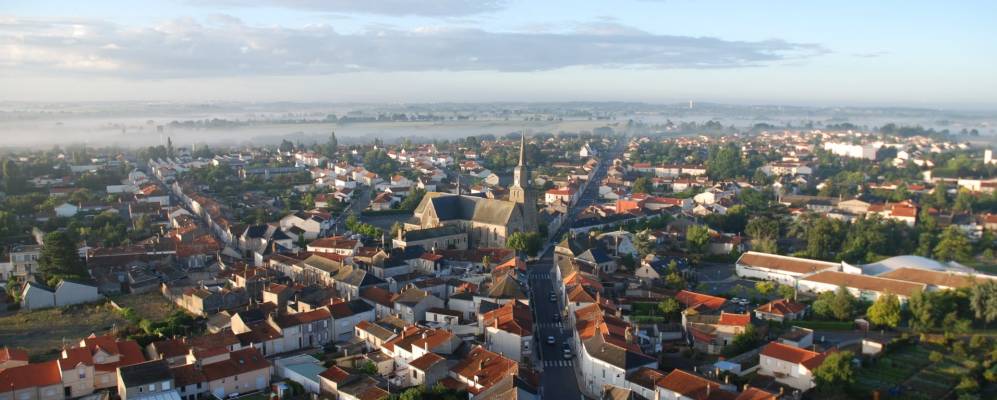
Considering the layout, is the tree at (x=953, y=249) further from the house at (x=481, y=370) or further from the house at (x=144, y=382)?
the house at (x=144, y=382)

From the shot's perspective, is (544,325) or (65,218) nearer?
(544,325)

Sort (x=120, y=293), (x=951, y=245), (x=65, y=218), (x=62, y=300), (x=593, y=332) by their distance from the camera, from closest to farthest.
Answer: (x=593, y=332), (x=62, y=300), (x=120, y=293), (x=951, y=245), (x=65, y=218)

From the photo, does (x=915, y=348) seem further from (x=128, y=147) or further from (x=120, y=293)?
(x=128, y=147)

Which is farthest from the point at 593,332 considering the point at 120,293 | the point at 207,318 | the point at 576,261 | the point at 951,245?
the point at 951,245

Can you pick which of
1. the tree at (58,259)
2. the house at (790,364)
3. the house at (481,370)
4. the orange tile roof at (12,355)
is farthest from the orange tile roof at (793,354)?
the tree at (58,259)

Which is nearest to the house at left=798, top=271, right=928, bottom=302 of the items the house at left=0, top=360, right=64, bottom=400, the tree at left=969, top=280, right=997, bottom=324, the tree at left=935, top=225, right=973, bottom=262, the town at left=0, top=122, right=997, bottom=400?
the town at left=0, top=122, right=997, bottom=400

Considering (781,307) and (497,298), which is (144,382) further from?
(781,307)
